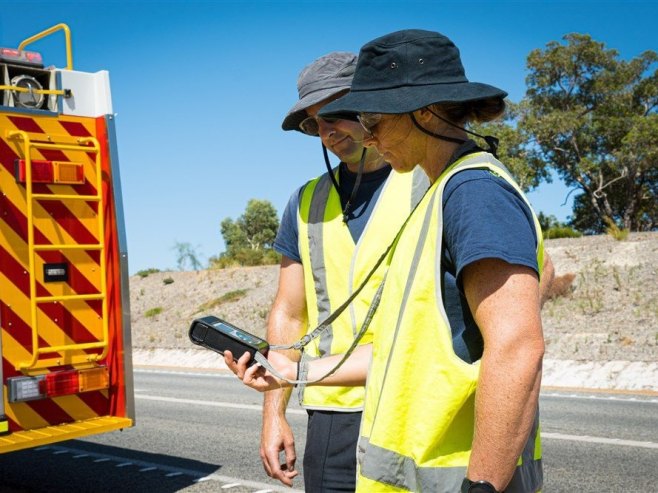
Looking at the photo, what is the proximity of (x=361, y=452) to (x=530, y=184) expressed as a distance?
112 ft

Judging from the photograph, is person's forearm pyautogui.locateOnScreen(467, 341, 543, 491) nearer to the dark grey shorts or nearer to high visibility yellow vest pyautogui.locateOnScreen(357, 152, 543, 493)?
high visibility yellow vest pyautogui.locateOnScreen(357, 152, 543, 493)

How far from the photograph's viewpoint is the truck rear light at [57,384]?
5.53 m

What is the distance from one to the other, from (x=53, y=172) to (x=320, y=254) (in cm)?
313

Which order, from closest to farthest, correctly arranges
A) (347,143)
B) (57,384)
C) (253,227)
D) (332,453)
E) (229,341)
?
(229,341) → (332,453) → (347,143) → (57,384) → (253,227)

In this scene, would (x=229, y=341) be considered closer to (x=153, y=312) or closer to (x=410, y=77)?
(x=410, y=77)

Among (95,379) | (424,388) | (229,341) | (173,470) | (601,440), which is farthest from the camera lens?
(601,440)

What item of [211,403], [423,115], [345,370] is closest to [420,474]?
[423,115]

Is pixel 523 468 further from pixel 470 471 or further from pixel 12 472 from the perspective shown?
pixel 12 472

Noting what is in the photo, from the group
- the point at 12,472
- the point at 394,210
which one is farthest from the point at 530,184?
the point at 394,210

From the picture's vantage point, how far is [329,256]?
3.31 metres

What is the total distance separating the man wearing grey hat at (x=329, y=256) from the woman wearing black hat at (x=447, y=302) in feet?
2.92

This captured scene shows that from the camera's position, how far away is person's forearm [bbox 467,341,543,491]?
1.83m

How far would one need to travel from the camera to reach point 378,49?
218 cm

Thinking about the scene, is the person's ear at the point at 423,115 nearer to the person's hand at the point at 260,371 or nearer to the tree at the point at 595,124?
the person's hand at the point at 260,371
